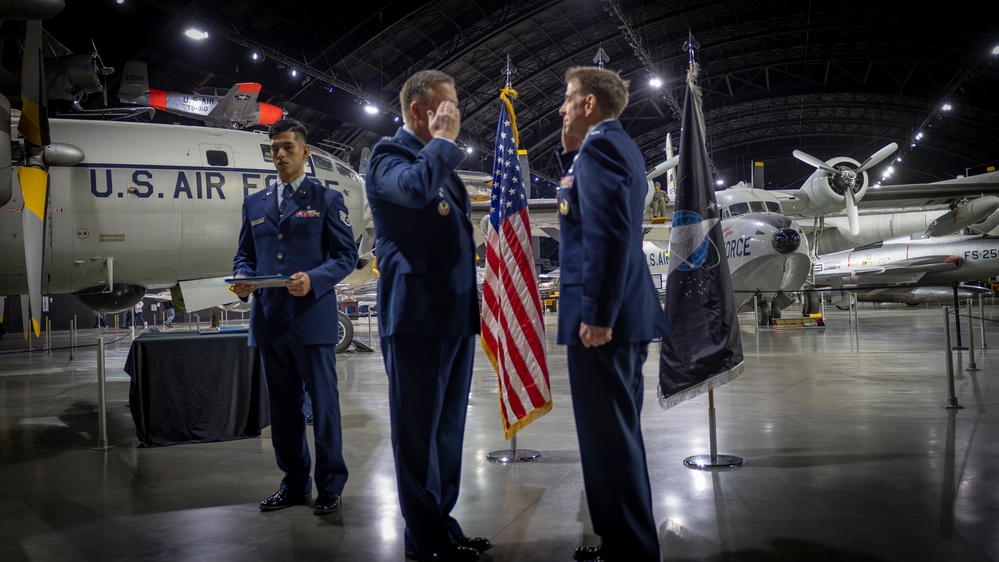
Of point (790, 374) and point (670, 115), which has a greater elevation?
point (670, 115)

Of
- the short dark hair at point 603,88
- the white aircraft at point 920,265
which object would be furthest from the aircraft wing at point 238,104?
the white aircraft at point 920,265

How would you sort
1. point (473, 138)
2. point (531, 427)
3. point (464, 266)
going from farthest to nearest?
point (473, 138)
point (531, 427)
point (464, 266)

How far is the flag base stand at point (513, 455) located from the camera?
4.29 metres

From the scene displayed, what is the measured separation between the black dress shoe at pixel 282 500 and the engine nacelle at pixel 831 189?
54.3 ft

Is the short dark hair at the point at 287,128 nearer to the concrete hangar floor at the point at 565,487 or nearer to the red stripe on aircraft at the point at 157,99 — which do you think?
the concrete hangar floor at the point at 565,487

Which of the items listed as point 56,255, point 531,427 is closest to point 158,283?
point 56,255

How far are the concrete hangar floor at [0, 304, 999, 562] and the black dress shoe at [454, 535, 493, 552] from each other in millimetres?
43

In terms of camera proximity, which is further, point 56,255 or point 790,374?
point 790,374

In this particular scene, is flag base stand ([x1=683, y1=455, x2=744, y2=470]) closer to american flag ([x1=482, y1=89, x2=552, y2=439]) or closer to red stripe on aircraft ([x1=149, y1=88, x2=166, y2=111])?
american flag ([x1=482, y1=89, x2=552, y2=439])

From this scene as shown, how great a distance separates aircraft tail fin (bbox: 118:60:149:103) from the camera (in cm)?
1650

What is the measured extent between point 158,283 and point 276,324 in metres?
5.94

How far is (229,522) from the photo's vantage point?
316 cm

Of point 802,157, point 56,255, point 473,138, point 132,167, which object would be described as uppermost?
point 473,138

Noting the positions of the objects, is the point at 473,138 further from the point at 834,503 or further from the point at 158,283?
the point at 834,503
